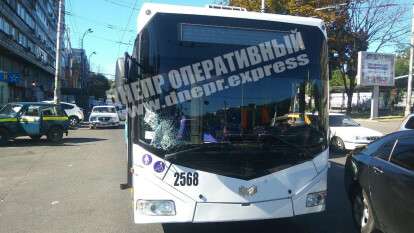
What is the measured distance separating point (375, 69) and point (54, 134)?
3249cm

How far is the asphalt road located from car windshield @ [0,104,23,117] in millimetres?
4700

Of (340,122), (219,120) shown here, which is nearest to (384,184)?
(219,120)

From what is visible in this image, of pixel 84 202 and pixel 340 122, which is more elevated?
pixel 340 122

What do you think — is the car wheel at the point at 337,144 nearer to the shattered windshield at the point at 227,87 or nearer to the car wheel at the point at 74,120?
the shattered windshield at the point at 227,87

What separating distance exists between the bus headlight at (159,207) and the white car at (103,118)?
86.0 ft

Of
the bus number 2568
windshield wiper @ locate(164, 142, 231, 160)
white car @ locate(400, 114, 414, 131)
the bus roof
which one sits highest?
the bus roof

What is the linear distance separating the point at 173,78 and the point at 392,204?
2823 mm

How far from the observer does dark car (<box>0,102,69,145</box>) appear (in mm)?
19078

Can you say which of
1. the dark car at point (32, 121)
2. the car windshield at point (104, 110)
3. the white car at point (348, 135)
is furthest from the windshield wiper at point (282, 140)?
the car windshield at point (104, 110)

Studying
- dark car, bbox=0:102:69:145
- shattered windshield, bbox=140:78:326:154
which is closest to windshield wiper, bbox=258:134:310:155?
shattered windshield, bbox=140:78:326:154

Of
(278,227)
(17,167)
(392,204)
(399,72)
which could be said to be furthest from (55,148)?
(399,72)

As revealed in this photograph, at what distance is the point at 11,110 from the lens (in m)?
19.6

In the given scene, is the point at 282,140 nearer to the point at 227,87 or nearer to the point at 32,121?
the point at 227,87

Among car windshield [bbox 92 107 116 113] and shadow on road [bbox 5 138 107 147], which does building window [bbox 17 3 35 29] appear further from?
shadow on road [bbox 5 138 107 147]
